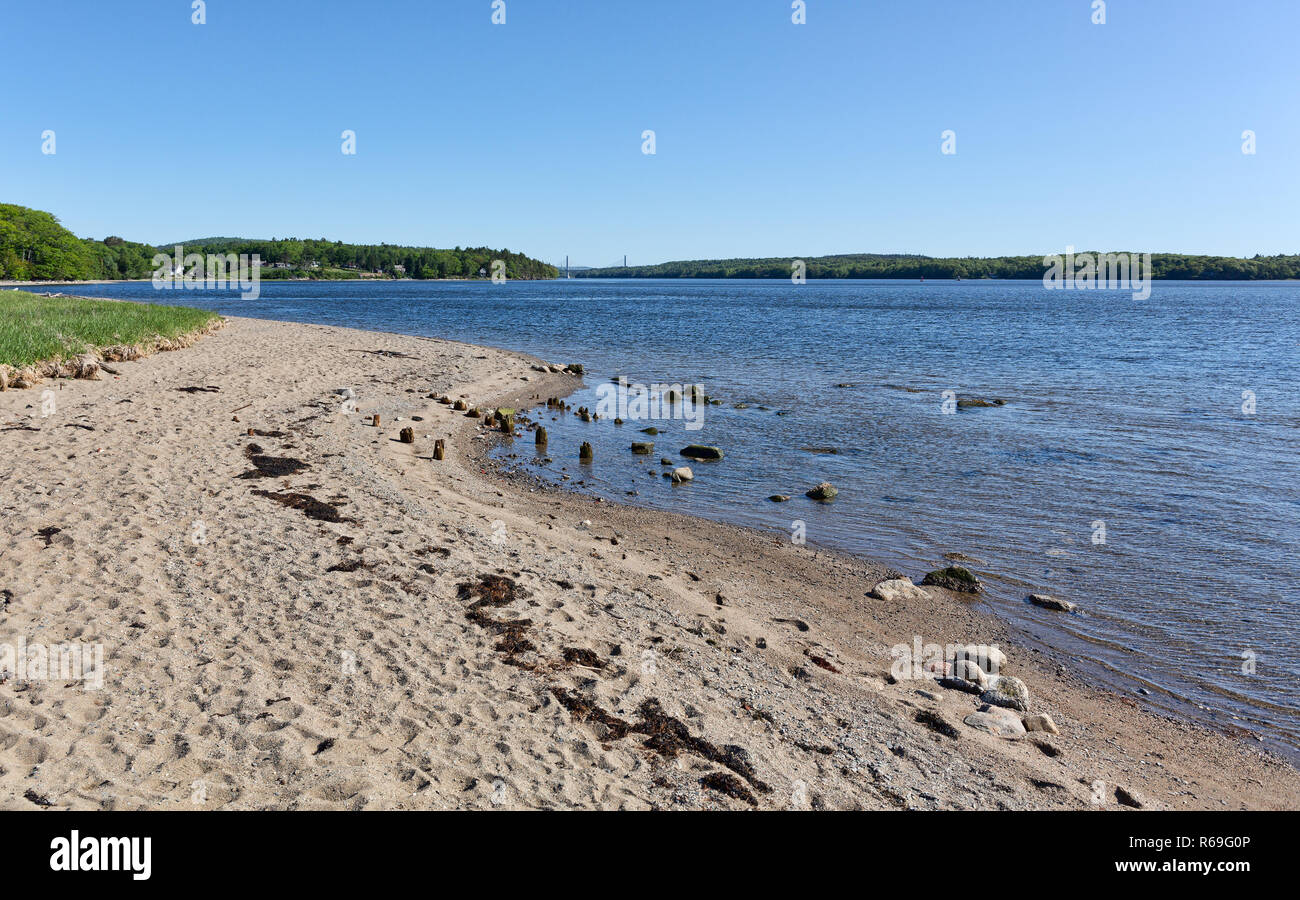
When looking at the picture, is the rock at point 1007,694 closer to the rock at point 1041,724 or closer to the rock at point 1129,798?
the rock at point 1041,724

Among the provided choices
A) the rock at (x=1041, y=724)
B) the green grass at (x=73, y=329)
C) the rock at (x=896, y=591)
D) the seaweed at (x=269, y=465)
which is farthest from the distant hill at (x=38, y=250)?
the rock at (x=1041, y=724)

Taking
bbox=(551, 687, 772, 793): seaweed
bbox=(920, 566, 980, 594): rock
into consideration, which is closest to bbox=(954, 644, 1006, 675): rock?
bbox=(920, 566, 980, 594): rock

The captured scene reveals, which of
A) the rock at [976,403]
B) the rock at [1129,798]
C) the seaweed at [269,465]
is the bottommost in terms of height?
the rock at [1129,798]

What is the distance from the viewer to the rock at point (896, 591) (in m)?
11.1

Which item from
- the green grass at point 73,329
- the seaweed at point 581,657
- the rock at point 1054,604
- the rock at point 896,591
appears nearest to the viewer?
the seaweed at point 581,657

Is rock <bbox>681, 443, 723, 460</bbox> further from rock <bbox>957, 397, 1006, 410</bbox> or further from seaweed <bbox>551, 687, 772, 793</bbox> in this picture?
rock <bbox>957, 397, 1006, 410</bbox>

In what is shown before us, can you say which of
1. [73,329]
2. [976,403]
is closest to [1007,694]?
[976,403]

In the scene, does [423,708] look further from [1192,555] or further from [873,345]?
[873,345]

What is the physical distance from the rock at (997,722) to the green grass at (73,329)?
24.3m

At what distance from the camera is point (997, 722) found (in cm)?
766

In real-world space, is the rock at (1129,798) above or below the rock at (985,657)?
below

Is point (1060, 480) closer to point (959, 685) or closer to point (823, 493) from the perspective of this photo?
point (823, 493)

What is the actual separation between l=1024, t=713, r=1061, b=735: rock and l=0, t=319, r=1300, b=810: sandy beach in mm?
267

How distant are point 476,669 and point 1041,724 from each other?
6048mm
